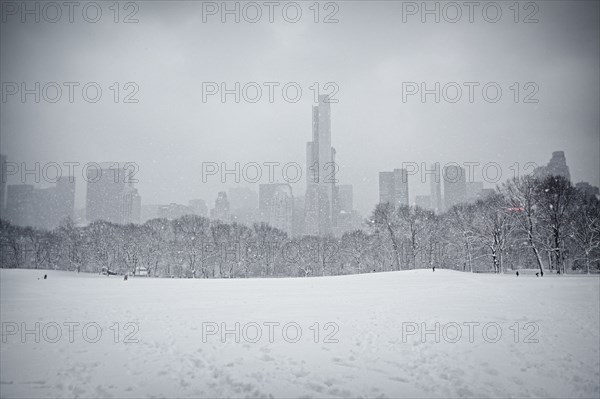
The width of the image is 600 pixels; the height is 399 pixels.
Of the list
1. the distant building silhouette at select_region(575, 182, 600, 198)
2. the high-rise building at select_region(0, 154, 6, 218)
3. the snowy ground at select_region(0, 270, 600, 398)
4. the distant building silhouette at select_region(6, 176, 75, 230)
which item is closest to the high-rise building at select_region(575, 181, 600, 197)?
the distant building silhouette at select_region(575, 182, 600, 198)

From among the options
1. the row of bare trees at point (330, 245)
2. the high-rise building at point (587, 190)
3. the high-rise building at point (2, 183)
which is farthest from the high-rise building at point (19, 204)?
the high-rise building at point (587, 190)

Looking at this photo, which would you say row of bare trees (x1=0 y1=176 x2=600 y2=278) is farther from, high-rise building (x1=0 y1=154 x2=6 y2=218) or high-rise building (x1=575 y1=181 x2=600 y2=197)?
high-rise building (x1=0 y1=154 x2=6 y2=218)

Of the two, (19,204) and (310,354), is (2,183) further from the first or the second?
(19,204)

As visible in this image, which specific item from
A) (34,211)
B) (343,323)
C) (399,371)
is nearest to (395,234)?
(343,323)

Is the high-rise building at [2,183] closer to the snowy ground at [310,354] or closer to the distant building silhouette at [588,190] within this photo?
the snowy ground at [310,354]

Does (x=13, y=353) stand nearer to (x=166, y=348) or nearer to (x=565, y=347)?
(x=166, y=348)

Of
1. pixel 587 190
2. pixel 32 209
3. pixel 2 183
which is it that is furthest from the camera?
pixel 32 209

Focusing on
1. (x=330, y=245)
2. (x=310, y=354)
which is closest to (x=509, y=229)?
(x=330, y=245)

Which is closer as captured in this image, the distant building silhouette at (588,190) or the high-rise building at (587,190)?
the distant building silhouette at (588,190)
